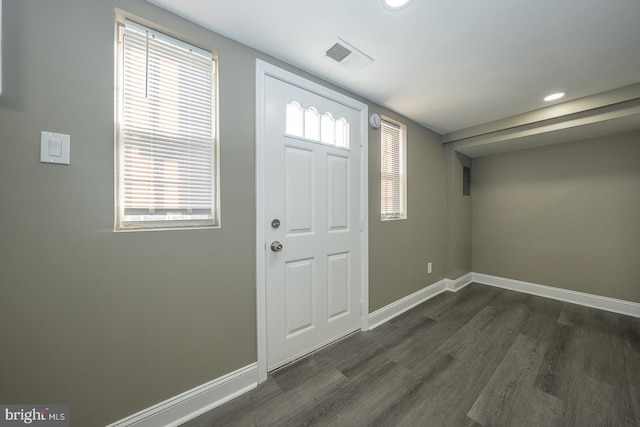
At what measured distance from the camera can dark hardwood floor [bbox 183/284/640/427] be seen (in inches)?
50.3

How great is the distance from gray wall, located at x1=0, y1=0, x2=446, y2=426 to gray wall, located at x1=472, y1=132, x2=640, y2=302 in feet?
12.1

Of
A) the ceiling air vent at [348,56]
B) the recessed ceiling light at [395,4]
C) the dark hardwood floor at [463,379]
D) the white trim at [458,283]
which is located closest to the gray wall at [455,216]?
the white trim at [458,283]

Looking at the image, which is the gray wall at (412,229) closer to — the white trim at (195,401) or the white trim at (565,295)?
the white trim at (565,295)

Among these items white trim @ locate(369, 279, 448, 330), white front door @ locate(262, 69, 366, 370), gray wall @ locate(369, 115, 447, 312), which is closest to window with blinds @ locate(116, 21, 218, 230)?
white front door @ locate(262, 69, 366, 370)

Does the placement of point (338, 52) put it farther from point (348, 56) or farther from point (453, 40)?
point (453, 40)

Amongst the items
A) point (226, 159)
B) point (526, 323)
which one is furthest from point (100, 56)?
point (526, 323)

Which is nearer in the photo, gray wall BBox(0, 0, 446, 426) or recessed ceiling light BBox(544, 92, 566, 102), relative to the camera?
gray wall BBox(0, 0, 446, 426)

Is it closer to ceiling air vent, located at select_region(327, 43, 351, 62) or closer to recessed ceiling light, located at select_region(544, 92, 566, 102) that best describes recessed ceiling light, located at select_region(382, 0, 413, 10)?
ceiling air vent, located at select_region(327, 43, 351, 62)

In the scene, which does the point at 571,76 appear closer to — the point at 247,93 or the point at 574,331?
the point at 574,331

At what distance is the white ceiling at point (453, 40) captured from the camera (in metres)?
1.20

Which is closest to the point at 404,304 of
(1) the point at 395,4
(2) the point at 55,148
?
(1) the point at 395,4

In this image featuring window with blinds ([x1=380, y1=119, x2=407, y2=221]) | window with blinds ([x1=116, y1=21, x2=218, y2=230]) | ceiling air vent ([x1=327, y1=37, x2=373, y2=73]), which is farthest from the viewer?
window with blinds ([x1=380, y1=119, x2=407, y2=221])

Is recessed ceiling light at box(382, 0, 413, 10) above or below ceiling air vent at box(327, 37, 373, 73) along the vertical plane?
below

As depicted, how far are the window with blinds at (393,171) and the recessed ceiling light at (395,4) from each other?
4.01 ft
